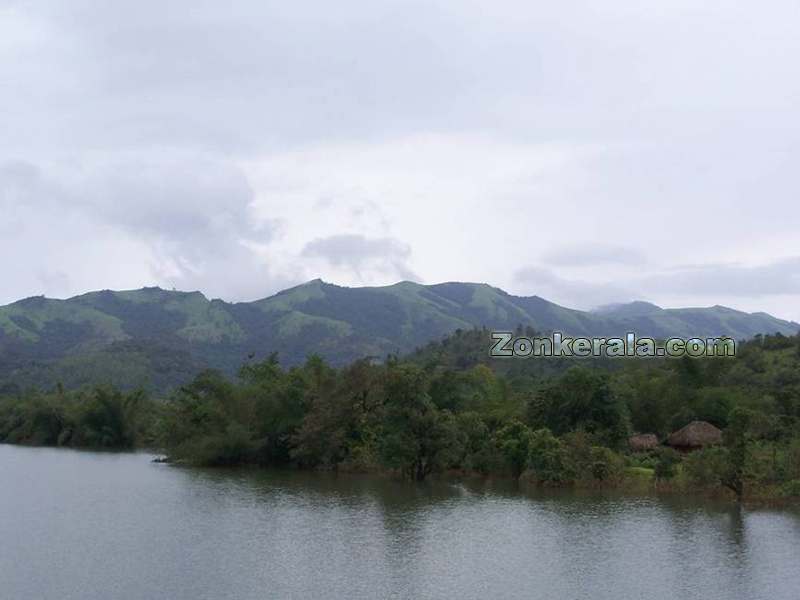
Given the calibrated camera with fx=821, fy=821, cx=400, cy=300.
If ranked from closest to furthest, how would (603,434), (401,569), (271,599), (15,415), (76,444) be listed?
(271,599) → (401,569) → (603,434) → (76,444) → (15,415)

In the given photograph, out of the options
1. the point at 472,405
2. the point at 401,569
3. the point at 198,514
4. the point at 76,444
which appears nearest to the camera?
the point at 401,569

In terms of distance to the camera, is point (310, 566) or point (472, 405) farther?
point (472, 405)

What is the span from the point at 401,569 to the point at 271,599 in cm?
506

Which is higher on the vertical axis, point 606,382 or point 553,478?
point 606,382

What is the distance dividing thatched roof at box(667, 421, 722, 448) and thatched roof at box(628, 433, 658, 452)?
1168mm

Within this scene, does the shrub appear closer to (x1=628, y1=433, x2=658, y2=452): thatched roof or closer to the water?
the water

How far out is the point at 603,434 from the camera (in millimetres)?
51375

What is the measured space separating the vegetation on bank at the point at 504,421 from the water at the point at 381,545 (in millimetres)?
3114

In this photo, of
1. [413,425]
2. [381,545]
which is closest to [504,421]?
[413,425]

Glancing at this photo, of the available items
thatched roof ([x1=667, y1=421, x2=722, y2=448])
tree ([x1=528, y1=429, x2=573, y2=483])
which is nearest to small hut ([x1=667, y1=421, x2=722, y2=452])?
thatched roof ([x1=667, y1=421, x2=722, y2=448])

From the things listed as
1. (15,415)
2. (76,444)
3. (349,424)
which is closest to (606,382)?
(349,424)

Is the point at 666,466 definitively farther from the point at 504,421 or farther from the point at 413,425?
the point at 413,425

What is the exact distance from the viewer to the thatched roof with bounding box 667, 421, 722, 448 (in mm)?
54750

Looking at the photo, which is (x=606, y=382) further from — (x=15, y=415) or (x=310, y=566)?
(x=15, y=415)
